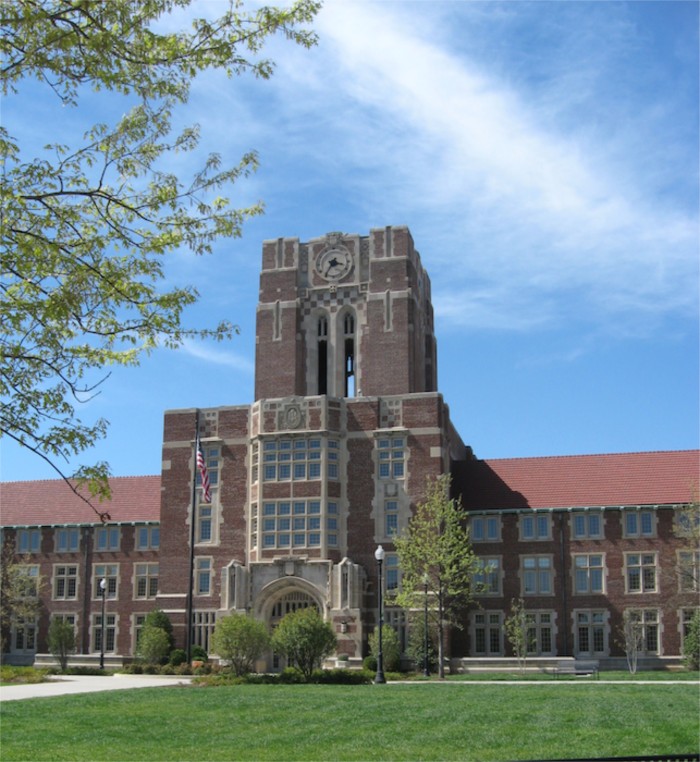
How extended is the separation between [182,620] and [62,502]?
45.4 ft

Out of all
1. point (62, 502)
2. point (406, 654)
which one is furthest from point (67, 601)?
point (406, 654)

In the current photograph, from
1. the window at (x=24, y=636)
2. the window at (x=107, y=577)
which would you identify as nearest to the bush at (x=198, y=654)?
the window at (x=107, y=577)

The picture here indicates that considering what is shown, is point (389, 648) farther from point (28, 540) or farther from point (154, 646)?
point (28, 540)

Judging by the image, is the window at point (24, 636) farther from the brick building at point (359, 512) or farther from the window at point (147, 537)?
the window at point (147, 537)

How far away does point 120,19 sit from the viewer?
35.3 feet

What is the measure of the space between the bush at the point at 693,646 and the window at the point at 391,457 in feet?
47.9

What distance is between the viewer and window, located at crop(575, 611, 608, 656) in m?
48.1

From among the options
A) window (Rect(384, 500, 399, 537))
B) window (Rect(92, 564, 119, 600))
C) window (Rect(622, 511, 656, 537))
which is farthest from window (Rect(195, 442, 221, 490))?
window (Rect(622, 511, 656, 537))

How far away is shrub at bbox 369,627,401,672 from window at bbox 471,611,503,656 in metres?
5.41

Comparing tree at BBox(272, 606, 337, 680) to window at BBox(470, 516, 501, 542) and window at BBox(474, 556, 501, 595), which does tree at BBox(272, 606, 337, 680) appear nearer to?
window at BBox(474, 556, 501, 595)

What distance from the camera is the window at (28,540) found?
5725 centimetres

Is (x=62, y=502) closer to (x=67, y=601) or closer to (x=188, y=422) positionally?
(x=67, y=601)

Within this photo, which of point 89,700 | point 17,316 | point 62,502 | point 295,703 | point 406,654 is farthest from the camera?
point 62,502

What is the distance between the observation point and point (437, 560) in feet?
149
